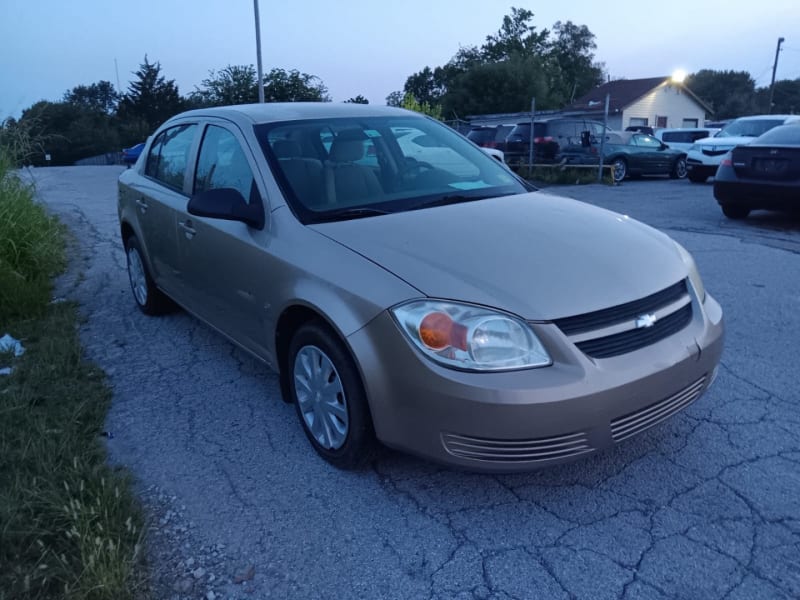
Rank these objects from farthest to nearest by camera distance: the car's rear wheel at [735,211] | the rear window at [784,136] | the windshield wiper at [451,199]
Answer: the car's rear wheel at [735,211] < the rear window at [784,136] < the windshield wiper at [451,199]

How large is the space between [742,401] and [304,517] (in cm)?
247

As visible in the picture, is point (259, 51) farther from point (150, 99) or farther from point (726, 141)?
point (150, 99)

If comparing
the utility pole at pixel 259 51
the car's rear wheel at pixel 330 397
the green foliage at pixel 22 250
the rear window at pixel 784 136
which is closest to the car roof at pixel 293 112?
the car's rear wheel at pixel 330 397

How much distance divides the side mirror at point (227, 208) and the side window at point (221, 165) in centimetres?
21

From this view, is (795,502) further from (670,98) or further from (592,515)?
(670,98)

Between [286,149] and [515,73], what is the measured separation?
52.0 m

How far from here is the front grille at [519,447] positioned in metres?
2.46

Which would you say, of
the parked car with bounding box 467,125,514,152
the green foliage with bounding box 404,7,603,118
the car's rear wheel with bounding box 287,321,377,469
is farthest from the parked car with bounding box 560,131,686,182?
the green foliage with bounding box 404,7,603,118

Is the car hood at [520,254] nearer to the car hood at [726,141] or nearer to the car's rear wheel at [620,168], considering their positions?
the car hood at [726,141]

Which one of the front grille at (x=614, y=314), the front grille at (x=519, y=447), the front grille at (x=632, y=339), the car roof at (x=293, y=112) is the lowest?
the front grille at (x=519, y=447)

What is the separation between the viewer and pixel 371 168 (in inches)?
145

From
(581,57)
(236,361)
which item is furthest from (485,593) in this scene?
(581,57)

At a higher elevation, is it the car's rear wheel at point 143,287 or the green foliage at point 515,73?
the green foliage at point 515,73

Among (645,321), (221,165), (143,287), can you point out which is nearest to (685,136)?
(143,287)
